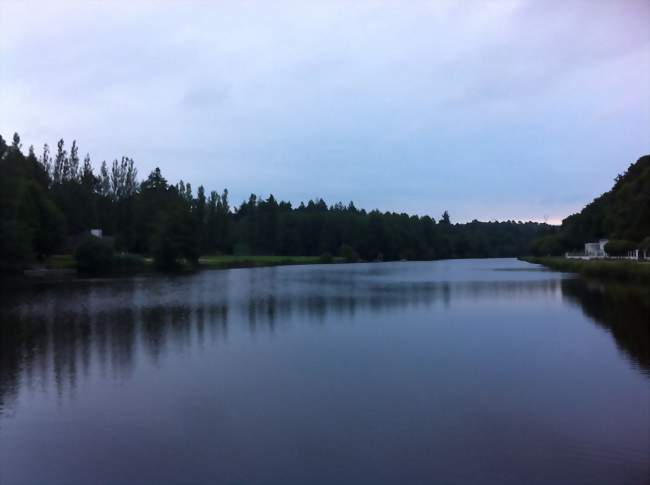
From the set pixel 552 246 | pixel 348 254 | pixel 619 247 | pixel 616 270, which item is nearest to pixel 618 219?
pixel 619 247

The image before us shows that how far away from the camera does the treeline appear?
49750 mm

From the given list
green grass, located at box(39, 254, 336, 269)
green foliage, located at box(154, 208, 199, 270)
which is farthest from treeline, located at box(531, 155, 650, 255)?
green foliage, located at box(154, 208, 199, 270)

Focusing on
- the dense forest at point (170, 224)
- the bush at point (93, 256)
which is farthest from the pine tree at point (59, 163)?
the bush at point (93, 256)

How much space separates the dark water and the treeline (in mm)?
33671

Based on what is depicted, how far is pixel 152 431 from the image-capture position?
28.0 feet

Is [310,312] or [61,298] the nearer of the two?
[310,312]

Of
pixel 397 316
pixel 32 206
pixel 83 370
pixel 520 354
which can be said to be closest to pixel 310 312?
pixel 397 316

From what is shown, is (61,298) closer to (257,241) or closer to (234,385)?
(234,385)

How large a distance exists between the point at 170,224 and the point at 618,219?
45.4 m

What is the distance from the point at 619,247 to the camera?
50406 mm

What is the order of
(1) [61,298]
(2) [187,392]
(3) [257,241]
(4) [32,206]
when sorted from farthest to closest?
(3) [257,241]
(4) [32,206]
(1) [61,298]
(2) [187,392]

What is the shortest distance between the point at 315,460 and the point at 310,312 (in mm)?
15225

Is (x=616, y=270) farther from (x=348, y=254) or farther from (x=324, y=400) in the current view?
(x=348, y=254)

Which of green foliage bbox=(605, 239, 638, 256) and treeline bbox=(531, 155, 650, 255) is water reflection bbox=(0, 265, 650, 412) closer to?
green foliage bbox=(605, 239, 638, 256)
